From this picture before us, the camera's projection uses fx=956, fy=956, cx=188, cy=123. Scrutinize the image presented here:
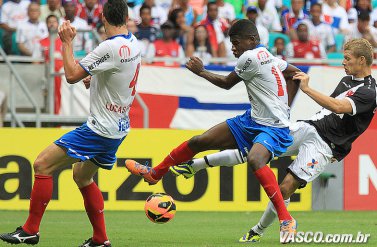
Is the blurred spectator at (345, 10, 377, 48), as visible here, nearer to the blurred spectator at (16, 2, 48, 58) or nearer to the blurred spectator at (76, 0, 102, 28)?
the blurred spectator at (76, 0, 102, 28)

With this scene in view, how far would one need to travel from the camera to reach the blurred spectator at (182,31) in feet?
62.2

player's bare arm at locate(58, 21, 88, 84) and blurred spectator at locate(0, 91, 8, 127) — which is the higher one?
player's bare arm at locate(58, 21, 88, 84)

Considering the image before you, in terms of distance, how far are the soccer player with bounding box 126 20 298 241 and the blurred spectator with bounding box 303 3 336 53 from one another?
991 centimetres

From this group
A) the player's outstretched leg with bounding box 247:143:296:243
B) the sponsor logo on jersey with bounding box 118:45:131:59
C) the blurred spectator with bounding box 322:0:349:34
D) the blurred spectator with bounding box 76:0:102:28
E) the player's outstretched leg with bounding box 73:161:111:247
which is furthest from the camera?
the blurred spectator with bounding box 322:0:349:34

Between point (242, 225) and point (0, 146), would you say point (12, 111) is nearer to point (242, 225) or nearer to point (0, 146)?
point (0, 146)

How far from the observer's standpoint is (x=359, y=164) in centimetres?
1573

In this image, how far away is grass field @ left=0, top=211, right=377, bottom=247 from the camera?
10.4 meters

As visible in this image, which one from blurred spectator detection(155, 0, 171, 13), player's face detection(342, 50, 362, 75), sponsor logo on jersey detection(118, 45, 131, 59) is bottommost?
player's face detection(342, 50, 362, 75)

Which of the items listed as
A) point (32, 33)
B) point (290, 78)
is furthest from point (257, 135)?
point (32, 33)

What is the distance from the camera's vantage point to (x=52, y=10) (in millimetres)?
19062

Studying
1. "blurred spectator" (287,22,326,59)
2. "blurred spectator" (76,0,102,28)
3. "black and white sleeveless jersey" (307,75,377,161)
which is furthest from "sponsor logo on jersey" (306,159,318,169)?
"blurred spectator" (76,0,102,28)

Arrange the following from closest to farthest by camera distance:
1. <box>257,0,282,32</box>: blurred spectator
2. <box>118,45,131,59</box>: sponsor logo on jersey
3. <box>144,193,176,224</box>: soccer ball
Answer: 1. <box>118,45,131,59</box>: sponsor logo on jersey
2. <box>144,193,176,224</box>: soccer ball
3. <box>257,0,282,32</box>: blurred spectator

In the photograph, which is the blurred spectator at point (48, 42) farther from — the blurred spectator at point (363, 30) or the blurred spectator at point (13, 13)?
the blurred spectator at point (363, 30)

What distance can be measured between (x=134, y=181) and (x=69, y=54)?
21.9ft
